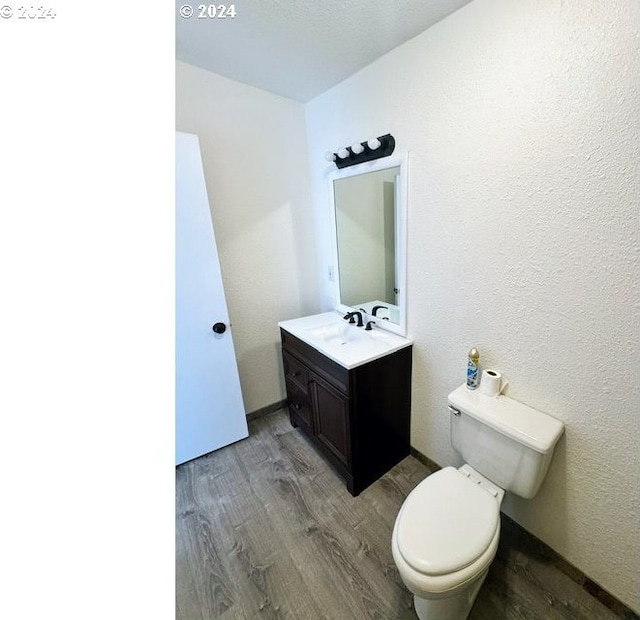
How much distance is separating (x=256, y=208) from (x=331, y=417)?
4.75 feet

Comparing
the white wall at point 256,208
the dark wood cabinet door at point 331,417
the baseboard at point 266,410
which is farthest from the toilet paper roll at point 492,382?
the baseboard at point 266,410

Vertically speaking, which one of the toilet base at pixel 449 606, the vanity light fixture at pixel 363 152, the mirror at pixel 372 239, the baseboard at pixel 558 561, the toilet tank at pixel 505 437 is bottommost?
the baseboard at pixel 558 561

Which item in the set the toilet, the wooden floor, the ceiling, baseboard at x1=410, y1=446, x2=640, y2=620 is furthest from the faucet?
the ceiling

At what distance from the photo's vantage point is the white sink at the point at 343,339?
1559 mm

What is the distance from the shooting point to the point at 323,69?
1658 mm

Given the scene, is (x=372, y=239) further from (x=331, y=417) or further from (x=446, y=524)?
(x=446, y=524)

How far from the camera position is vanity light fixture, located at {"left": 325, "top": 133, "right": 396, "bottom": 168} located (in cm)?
156

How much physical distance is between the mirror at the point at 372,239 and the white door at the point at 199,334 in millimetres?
846

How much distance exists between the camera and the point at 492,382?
1.32 m

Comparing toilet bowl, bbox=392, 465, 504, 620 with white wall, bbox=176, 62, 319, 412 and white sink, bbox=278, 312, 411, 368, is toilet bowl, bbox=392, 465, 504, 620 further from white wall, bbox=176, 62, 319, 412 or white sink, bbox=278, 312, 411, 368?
white wall, bbox=176, 62, 319, 412

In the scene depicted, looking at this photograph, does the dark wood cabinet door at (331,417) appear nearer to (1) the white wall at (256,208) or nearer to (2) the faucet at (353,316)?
(2) the faucet at (353,316)
